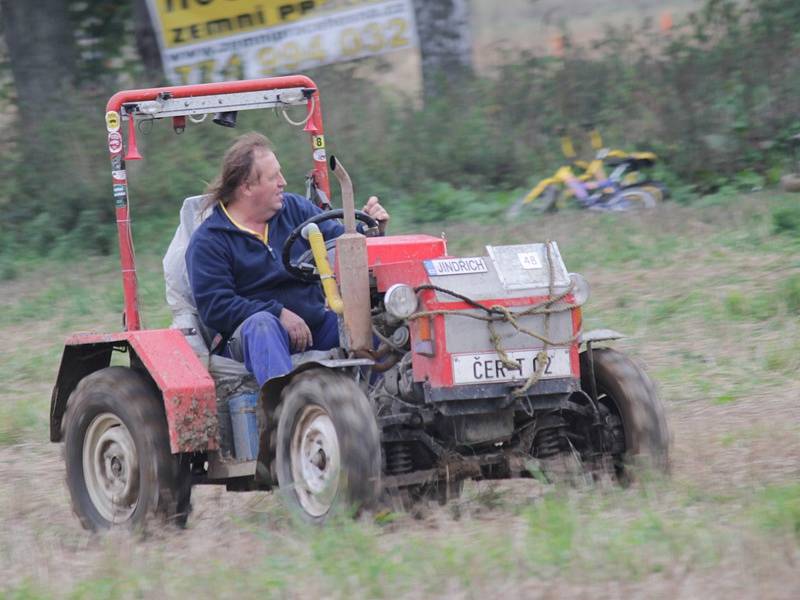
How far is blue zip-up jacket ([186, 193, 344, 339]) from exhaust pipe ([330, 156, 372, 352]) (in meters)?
0.46

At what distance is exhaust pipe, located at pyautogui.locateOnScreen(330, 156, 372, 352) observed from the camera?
583 centimetres

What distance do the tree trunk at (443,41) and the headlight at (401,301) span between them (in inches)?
410

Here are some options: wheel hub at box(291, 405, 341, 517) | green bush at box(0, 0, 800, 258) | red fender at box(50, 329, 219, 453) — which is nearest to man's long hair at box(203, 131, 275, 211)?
red fender at box(50, 329, 219, 453)

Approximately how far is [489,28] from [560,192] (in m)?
15.8

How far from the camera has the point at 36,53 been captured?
1539 cm

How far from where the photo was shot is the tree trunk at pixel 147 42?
16.0m

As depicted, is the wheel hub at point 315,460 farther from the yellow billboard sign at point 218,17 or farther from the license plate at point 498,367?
the yellow billboard sign at point 218,17

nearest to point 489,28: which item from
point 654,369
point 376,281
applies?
point 654,369

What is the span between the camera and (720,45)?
49.1 feet

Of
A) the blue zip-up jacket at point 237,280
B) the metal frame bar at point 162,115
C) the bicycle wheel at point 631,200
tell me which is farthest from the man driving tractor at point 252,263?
the bicycle wheel at point 631,200

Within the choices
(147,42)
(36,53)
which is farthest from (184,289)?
(147,42)

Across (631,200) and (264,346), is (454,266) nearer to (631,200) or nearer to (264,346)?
(264,346)

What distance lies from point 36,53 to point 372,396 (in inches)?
417

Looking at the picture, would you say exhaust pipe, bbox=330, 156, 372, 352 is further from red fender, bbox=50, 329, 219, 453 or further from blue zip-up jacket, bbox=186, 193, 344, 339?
red fender, bbox=50, 329, 219, 453
